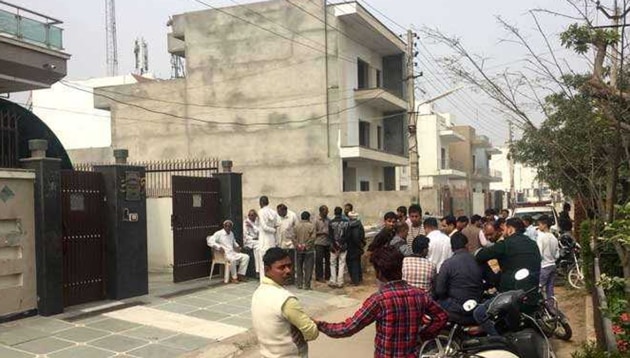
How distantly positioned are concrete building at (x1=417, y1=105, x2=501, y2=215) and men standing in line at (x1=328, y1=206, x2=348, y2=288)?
11367mm

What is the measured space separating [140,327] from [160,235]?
6969 mm

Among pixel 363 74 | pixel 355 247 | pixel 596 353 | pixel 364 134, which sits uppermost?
pixel 363 74

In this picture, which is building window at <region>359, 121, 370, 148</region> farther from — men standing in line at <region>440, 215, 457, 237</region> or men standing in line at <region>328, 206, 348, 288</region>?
men standing in line at <region>440, 215, 457, 237</region>

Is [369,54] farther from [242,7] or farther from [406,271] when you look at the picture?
[406,271]

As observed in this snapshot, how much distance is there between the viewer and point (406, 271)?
6523 mm

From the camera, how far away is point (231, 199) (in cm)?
1331

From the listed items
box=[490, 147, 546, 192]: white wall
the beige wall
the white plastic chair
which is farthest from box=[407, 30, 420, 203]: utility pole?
box=[490, 147, 546, 192]: white wall

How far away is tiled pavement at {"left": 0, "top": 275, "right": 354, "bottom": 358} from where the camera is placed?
7613mm

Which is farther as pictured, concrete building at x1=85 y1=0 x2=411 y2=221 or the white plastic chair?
concrete building at x1=85 y1=0 x2=411 y2=221

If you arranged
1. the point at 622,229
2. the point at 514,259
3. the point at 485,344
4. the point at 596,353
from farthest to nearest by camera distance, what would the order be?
1. the point at 514,259
2. the point at 596,353
3. the point at 485,344
4. the point at 622,229

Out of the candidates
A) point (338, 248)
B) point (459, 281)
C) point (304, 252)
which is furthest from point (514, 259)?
point (338, 248)

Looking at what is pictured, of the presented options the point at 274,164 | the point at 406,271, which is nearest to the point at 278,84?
the point at 274,164

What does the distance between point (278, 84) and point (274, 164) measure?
360cm

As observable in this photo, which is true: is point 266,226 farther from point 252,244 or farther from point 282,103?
point 282,103
